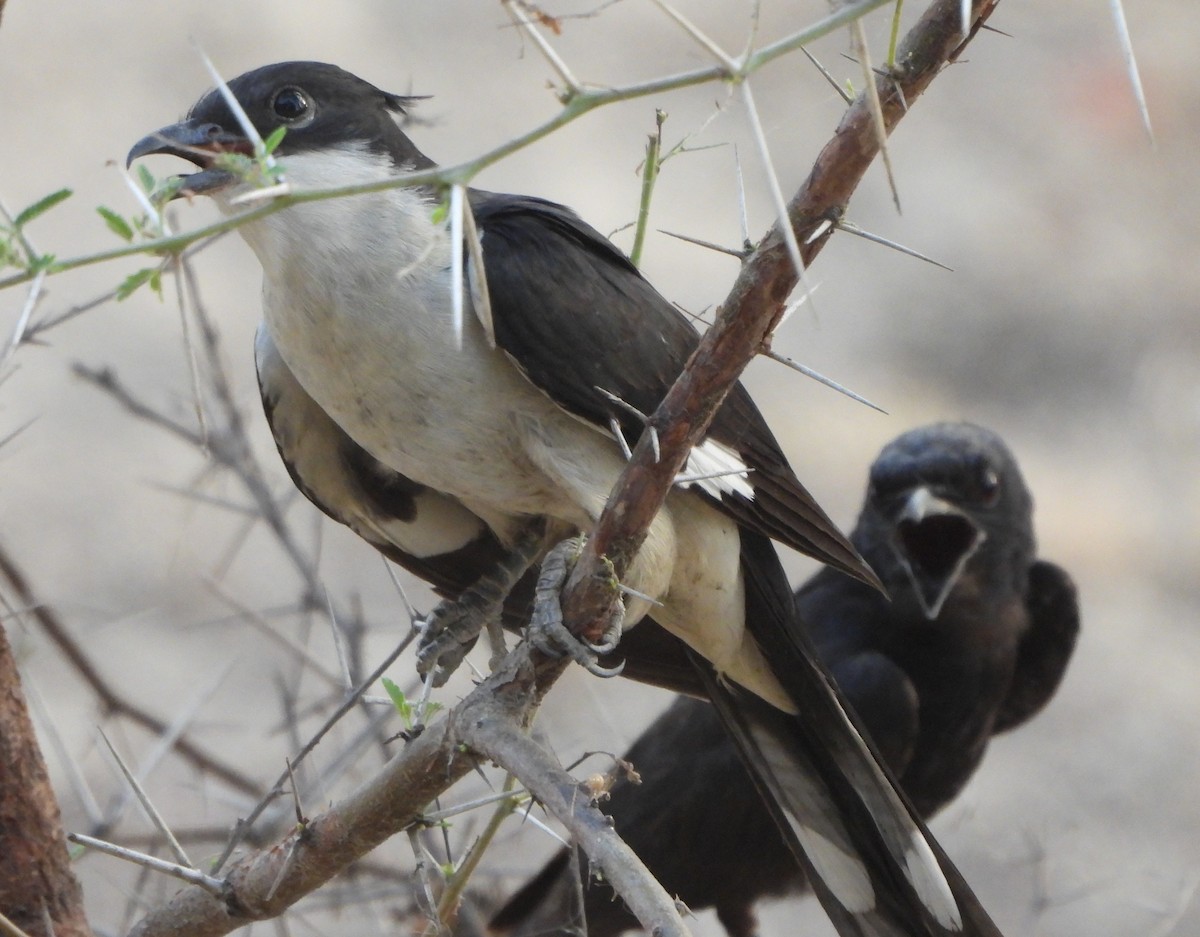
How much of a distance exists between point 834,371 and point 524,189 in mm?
1944

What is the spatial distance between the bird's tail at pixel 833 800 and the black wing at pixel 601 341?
26cm

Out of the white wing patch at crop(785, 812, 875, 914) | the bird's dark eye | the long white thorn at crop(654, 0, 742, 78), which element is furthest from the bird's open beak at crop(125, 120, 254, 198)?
the white wing patch at crop(785, 812, 875, 914)

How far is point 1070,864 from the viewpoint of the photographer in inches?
268

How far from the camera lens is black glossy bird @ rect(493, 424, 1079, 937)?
4402 mm

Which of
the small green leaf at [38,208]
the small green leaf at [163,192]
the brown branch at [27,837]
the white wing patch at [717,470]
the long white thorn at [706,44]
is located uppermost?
the long white thorn at [706,44]

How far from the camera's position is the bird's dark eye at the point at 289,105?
3229 mm

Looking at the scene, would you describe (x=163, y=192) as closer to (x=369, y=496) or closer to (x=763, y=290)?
(x=763, y=290)

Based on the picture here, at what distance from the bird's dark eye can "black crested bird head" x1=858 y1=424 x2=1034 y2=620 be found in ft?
7.19

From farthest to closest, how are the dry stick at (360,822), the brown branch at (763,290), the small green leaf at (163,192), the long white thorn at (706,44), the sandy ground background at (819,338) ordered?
1. the sandy ground background at (819,338)
2. the dry stick at (360,822)
3. the small green leaf at (163,192)
4. the brown branch at (763,290)
5. the long white thorn at (706,44)

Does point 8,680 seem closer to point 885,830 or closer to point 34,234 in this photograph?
point 885,830

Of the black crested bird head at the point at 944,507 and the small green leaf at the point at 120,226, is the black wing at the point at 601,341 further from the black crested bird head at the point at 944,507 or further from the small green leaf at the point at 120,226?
the black crested bird head at the point at 944,507

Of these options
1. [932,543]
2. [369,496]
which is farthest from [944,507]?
[369,496]

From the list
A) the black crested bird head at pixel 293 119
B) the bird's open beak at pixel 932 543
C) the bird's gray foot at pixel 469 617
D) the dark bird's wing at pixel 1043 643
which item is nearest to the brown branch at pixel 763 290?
the bird's gray foot at pixel 469 617

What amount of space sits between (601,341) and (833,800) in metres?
1.13
